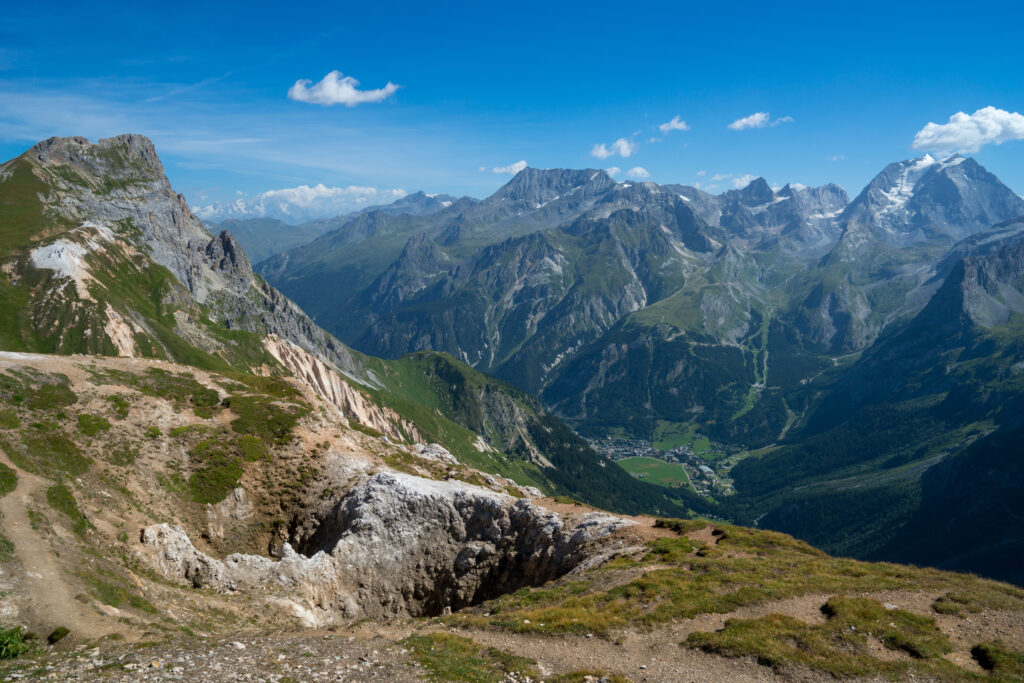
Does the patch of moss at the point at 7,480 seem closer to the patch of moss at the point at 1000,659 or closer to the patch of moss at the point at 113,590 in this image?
the patch of moss at the point at 113,590

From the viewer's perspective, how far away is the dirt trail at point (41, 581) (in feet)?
98.6

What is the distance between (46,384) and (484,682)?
201 feet

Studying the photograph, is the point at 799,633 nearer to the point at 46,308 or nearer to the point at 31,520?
the point at 31,520

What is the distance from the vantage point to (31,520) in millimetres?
37719

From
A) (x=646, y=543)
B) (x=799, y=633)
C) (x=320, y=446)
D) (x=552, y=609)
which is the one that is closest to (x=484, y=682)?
(x=552, y=609)

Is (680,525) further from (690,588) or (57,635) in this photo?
(57,635)

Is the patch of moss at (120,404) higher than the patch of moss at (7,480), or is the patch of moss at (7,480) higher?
the patch of moss at (120,404)

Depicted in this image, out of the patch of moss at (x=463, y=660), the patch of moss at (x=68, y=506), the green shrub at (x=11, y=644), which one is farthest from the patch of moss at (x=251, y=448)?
the patch of moss at (x=463, y=660)

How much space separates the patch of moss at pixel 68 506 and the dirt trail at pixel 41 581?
5.80 ft

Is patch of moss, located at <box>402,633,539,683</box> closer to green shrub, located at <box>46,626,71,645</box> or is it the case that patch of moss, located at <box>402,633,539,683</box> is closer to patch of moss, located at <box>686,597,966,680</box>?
patch of moss, located at <box>686,597,966,680</box>

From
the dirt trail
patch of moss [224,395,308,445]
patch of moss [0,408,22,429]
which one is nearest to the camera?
the dirt trail

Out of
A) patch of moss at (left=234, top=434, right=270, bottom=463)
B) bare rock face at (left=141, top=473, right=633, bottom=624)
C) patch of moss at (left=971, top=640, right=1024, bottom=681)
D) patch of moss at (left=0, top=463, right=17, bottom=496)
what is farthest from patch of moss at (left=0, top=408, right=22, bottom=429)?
patch of moss at (left=971, top=640, right=1024, bottom=681)

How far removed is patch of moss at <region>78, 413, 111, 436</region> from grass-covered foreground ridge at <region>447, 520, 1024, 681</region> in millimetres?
44940

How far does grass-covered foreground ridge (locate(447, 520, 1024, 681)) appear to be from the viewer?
2936 cm
